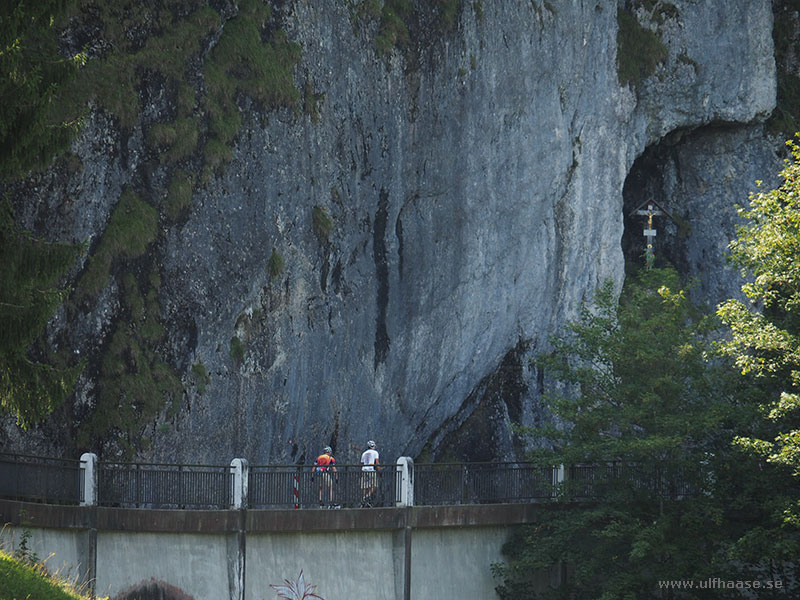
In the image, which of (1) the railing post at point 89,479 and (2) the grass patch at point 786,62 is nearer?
(1) the railing post at point 89,479

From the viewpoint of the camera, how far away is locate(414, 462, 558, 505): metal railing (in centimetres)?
2961

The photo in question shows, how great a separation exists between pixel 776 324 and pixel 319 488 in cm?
1036

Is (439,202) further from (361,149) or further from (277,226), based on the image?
(277,226)

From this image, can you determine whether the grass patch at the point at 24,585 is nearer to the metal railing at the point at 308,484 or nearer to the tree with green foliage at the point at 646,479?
the metal railing at the point at 308,484

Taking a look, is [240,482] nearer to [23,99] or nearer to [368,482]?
[368,482]

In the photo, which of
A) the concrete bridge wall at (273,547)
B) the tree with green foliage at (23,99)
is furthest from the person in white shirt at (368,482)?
the tree with green foliage at (23,99)

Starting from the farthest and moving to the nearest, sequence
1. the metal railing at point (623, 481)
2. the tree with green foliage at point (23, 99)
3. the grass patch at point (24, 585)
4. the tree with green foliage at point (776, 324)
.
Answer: the metal railing at point (623, 481) → the tree with green foliage at point (776, 324) → the grass patch at point (24, 585) → the tree with green foliage at point (23, 99)

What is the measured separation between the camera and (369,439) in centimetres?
3334

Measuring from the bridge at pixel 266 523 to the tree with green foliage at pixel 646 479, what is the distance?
1.63 feet

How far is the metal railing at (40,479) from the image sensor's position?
24.8 m

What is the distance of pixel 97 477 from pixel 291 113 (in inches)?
407

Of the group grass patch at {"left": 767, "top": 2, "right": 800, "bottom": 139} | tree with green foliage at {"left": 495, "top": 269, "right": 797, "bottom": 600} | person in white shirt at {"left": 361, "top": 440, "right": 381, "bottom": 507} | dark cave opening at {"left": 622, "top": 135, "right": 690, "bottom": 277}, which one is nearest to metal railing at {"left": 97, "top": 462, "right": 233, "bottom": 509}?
person in white shirt at {"left": 361, "top": 440, "right": 381, "bottom": 507}

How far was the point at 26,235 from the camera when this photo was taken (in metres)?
18.9

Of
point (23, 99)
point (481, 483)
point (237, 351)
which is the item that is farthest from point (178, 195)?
point (23, 99)
